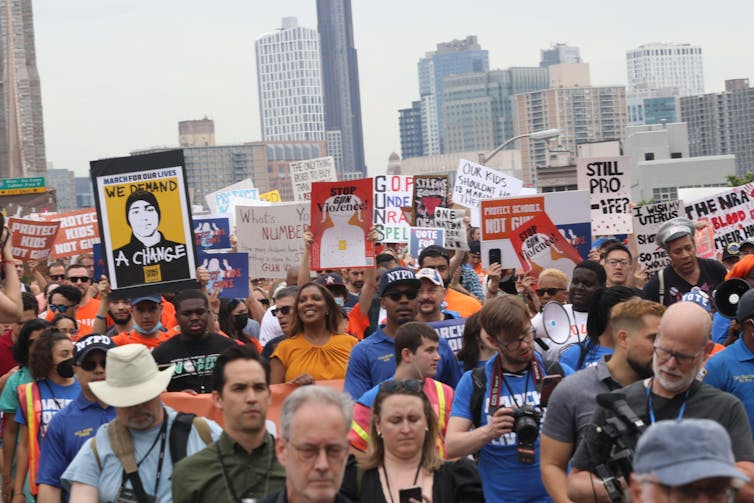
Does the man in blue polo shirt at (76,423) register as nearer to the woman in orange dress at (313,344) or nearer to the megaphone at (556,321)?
the woman in orange dress at (313,344)

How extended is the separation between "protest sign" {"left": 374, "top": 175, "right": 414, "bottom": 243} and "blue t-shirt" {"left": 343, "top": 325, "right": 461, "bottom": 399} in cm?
1049

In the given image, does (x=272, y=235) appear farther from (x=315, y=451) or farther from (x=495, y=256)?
(x=315, y=451)

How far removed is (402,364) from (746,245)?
20.6ft

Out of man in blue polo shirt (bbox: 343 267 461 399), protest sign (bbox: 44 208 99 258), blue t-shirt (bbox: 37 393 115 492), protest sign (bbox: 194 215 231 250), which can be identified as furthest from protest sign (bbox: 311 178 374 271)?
protest sign (bbox: 44 208 99 258)

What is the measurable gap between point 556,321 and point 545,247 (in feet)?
12.1

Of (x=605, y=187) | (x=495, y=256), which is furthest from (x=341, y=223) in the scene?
(x=605, y=187)

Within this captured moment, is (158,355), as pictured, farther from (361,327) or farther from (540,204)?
(540,204)

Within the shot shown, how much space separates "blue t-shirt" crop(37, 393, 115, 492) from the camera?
679 cm

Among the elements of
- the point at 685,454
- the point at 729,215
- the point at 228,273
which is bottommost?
the point at 228,273

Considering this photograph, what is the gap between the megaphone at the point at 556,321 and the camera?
824 centimetres

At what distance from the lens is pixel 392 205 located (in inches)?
793

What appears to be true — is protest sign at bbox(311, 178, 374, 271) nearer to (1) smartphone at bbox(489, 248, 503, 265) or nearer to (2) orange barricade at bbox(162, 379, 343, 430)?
(1) smartphone at bbox(489, 248, 503, 265)

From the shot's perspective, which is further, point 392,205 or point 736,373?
point 392,205

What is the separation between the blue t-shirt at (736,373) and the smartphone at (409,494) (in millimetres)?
1733
